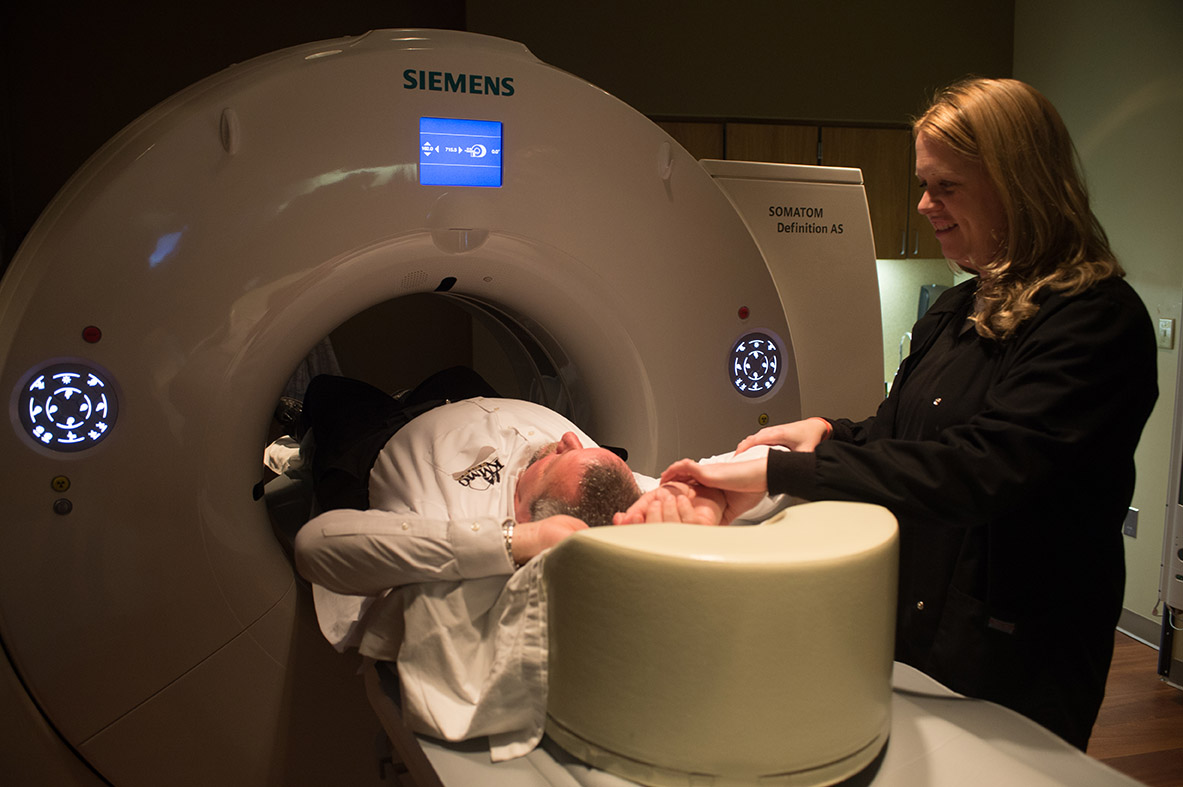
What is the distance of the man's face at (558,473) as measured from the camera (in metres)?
1.30

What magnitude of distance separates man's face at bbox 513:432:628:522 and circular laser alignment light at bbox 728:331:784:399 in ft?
1.48

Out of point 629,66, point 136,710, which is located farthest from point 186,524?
point 629,66

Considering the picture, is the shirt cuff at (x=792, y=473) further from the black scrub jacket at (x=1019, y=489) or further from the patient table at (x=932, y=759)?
the patient table at (x=932, y=759)

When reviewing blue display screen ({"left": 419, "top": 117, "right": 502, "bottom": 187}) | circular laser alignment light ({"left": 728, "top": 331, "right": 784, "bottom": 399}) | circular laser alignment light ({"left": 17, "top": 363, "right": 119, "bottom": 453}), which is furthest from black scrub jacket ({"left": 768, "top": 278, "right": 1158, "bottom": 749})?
circular laser alignment light ({"left": 17, "top": 363, "right": 119, "bottom": 453})

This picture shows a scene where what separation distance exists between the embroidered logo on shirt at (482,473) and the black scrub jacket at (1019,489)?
1.65 feet

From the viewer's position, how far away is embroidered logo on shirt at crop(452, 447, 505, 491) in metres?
1.42

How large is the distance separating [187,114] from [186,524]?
Answer: 2.02 feet

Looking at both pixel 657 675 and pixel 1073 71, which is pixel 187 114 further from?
pixel 1073 71

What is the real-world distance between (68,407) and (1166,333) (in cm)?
311

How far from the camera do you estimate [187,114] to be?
1303mm

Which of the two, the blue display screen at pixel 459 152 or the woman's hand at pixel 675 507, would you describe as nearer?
the woman's hand at pixel 675 507

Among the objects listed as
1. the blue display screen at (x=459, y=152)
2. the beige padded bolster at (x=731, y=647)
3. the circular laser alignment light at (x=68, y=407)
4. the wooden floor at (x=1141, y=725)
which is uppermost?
the blue display screen at (x=459, y=152)

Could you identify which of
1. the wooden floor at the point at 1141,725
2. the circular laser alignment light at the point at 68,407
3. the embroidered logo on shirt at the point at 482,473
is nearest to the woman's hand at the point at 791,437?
the embroidered logo on shirt at the point at 482,473

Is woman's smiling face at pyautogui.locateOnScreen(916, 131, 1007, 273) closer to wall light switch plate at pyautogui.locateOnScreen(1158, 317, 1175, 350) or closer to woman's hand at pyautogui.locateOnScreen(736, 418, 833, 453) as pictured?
woman's hand at pyautogui.locateOnScreen(736, 418, 833, 453)
